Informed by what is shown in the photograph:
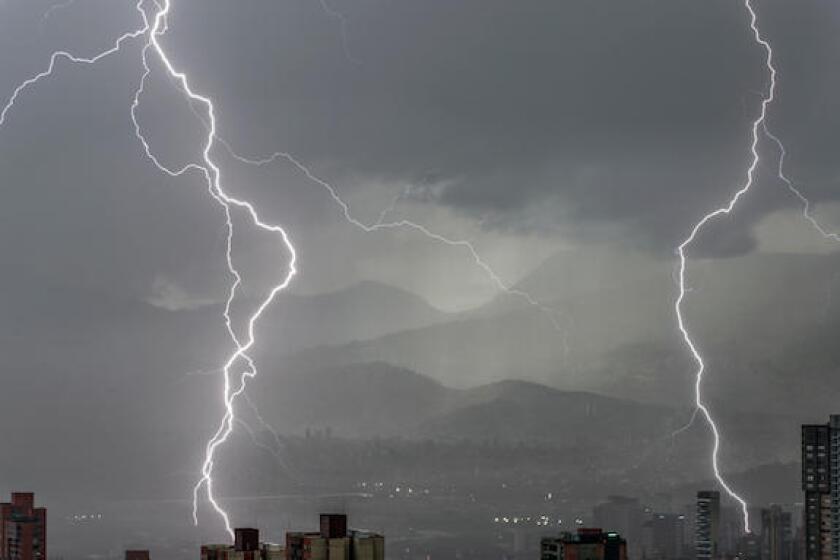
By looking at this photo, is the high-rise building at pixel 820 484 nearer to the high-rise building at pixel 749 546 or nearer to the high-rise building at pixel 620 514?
the high-rise building at pixel 749 546

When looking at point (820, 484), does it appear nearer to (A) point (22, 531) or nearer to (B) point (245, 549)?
(B) point (245, 549)

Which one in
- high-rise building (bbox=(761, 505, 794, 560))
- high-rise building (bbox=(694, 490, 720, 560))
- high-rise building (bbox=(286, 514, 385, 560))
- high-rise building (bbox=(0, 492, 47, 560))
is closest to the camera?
high-rise building (bbox=(286, 514, 385, 560))

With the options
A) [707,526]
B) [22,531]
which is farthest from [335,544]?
[707,526]

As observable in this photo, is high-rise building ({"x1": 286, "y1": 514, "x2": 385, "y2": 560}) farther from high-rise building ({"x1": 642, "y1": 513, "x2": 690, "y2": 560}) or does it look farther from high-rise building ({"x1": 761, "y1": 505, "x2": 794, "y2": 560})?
high-rise building ({"x1": 642, "y1": 513, "x2": 690, "y2": 560})

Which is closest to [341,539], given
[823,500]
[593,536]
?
[593,536]

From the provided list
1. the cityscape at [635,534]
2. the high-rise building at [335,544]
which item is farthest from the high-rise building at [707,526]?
the high-rise building at [335,544]

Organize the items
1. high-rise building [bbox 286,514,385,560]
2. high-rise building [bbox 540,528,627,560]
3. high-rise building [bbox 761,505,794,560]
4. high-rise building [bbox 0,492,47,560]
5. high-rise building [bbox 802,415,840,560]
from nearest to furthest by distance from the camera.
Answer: high-rise building [bbox 286,514,385,560] < high-rise building [bbox 540,528,627,560] < high-rise building [bbox 0,492,47,560] < high-rise building [bbox 802,415,840,560] < high-rise building [bbox 761,505,794,560]

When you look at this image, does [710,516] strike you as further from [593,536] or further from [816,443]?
[593,536]

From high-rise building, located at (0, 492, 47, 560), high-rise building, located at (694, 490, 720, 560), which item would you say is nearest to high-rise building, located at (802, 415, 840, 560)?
high-rise building, located at (694, 490, 720, 560)
